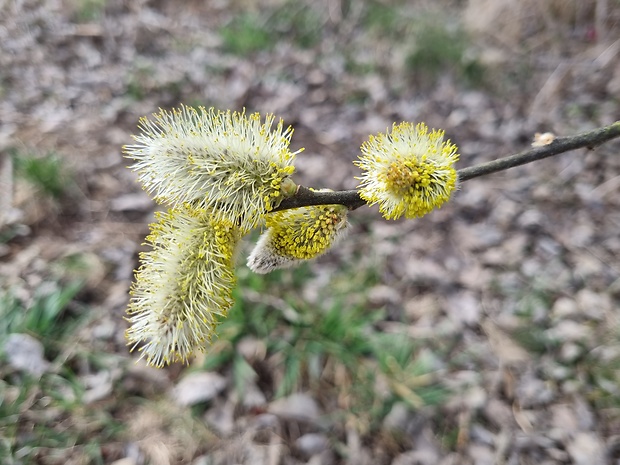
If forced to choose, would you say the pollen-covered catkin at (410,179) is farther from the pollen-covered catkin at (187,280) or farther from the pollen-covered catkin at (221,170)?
the pollen-covered catkin at (187,280)

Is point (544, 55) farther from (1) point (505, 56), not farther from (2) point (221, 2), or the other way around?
(2) point (221, 2)

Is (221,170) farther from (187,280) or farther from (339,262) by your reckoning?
(339,262)

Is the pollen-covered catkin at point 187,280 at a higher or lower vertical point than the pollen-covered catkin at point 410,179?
lower

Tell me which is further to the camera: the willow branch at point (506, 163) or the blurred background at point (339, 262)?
the blurred background at point (339, 262)

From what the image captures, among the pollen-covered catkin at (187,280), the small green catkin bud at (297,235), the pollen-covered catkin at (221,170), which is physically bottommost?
the pollen-covered catkin at (187,280)

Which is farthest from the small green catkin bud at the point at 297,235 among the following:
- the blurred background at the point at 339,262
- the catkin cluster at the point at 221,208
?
the blurred background at the point at 339,262

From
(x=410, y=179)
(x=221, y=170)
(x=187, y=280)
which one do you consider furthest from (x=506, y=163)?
(x=187, y=280)
